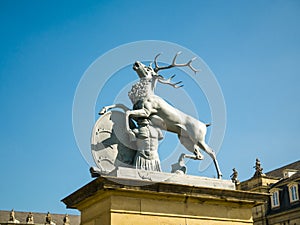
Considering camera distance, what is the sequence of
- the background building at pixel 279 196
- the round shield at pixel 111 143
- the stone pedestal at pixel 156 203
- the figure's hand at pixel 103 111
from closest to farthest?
the stone pedestal at pixel 156 203, the round shield at pixel 111 143, the figure's hand at pixel 103 111, the background building at pixel 279 196

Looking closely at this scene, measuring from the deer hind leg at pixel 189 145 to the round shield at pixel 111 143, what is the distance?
51.0 inches

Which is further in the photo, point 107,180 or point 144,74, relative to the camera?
point 144,74

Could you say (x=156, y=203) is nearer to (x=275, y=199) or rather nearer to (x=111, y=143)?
(x=111, y=143)

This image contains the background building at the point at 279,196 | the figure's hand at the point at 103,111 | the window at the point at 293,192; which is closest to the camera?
the figure's hand at the point at 103,111

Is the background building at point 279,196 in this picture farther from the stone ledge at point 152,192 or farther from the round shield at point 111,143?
the round shield at point 111,143

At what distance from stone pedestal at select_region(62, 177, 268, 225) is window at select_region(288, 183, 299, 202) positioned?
37.3 meters

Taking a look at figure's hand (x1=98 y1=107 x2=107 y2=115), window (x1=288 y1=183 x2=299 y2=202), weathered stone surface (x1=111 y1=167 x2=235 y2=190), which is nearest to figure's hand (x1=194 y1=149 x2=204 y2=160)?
weathered stone surface (x1=111 y1=167 x2=235 y2=190)

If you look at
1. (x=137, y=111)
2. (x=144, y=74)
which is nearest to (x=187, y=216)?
(x=137, y=111)

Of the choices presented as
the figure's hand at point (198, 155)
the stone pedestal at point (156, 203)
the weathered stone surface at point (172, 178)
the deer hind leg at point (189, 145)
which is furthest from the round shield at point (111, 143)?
the figure's hand at point (198, 155)

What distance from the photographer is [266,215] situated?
48.9m

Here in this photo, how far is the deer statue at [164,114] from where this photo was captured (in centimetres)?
1087

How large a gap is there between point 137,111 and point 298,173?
40797mm

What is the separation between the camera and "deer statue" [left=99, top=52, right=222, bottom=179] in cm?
1087

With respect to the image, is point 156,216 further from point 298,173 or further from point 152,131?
point 298,173
